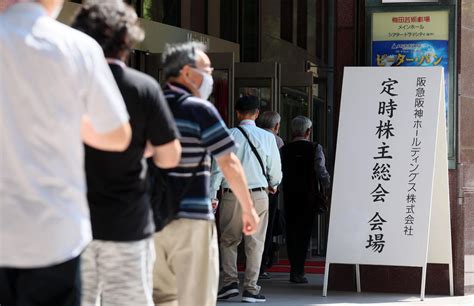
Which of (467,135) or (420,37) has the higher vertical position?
(420,37)

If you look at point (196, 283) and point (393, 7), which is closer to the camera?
point (196, 283)

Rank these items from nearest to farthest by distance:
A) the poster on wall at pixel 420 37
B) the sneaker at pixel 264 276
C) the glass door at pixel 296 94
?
1. the poster on wall at pixel 420 37
2. the sneaker at pixel 264 276
3. the glass door at pixel 296 94

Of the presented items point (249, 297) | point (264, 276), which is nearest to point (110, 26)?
point (249, 297)

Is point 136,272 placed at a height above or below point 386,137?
below

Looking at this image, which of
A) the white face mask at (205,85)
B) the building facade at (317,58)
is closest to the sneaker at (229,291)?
the building facade at (317,58)

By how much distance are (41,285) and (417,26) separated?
692 cm

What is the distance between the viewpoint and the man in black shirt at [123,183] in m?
4.46

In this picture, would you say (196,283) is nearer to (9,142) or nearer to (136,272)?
(136,272)

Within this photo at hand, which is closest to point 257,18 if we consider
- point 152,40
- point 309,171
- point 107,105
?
point 152,40

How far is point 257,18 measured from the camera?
1842 centimetres

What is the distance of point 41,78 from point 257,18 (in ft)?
48.8

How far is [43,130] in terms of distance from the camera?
368cm

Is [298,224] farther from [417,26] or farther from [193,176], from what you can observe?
[193,176]

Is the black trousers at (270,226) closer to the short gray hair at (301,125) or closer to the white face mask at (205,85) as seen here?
the short gray hair at (301,125)
